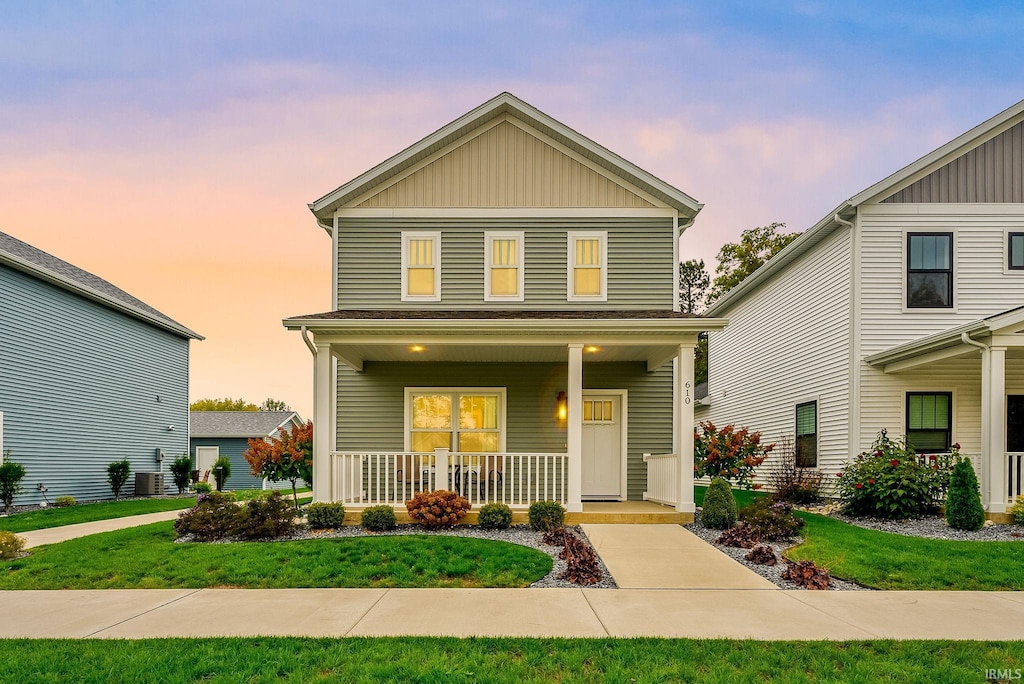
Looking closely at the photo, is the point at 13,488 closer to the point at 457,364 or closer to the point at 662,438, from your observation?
the point at 457,364

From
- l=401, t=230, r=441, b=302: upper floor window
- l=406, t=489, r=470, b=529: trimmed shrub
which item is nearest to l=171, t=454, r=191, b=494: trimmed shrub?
l=401, t=230, r=441, b=302: upper floor window

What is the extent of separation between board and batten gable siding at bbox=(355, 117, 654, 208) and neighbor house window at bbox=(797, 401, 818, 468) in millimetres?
6470

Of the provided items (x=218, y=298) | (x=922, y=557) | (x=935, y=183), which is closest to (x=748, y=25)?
(x=935, y=183)

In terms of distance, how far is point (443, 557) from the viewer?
8977 mm

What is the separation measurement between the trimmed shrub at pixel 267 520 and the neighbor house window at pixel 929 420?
11.6 metres

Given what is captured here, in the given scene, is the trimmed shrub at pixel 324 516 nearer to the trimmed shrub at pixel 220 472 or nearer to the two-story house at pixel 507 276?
the two-story house at pixel 507 276

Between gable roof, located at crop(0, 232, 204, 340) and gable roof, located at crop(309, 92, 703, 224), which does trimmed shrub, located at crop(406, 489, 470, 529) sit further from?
gable roof, located at crop(0, 232, 204, 340)

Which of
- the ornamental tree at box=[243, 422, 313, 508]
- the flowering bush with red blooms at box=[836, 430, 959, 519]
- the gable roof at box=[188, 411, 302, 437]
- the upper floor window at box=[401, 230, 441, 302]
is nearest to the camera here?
the flowering bush with red blooms at box=[836, 430, 959, 519]

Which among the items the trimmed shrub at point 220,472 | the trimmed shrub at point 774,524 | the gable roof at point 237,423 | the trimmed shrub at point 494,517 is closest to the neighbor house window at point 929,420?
the trimmed shrub at point 774,524

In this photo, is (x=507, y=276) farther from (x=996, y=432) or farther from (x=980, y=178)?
(x=980, y=178)

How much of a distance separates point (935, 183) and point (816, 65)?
17.0 feet

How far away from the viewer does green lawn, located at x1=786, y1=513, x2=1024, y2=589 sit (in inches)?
315

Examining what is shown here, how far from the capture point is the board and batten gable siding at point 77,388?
16750mm

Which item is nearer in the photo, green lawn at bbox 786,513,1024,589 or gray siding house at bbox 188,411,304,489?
green lawn at bbox 786,513,1024,589
